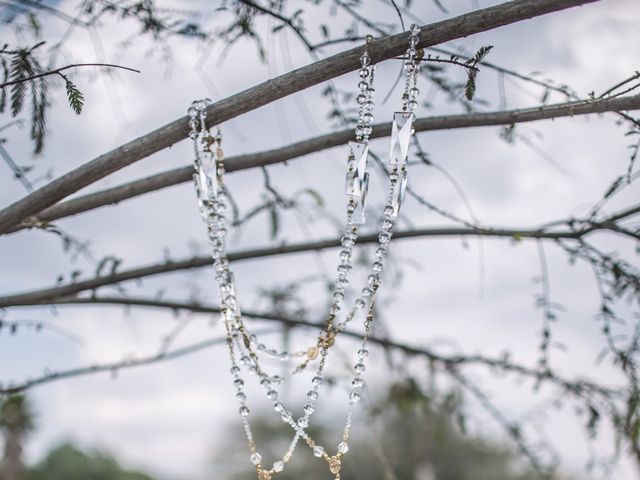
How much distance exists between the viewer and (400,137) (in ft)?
3.24

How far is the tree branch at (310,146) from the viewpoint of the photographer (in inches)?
39.5

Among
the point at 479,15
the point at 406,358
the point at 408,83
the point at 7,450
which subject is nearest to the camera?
the point at 479,15

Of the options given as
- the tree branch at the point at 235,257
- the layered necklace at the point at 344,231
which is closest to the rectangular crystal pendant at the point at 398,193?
the layered necklace at the point at 344,231

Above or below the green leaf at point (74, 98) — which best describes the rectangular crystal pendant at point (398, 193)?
below

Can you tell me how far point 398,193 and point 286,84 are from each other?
21 centimetres

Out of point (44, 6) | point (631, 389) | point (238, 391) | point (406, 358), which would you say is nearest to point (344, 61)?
point (238, 391)

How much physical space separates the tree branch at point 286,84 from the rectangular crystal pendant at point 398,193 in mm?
→ 163

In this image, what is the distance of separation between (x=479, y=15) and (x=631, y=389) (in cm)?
72

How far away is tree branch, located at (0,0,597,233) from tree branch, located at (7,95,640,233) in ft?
0.49

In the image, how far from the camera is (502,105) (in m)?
1.21

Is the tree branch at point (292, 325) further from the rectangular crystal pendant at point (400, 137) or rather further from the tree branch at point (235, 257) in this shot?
the rectangular crystal pendant at point (400, 137)

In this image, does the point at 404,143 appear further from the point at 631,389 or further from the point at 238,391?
the point at 631,389

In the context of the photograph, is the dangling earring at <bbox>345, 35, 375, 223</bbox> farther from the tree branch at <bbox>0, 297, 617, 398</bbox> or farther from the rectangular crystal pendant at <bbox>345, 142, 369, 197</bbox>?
the tree branch at <bbox>0, 297, 617, 398</bbox>

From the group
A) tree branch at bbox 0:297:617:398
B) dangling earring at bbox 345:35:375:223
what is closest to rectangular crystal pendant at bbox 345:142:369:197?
dangling earring at bbox 345:35:375:223
